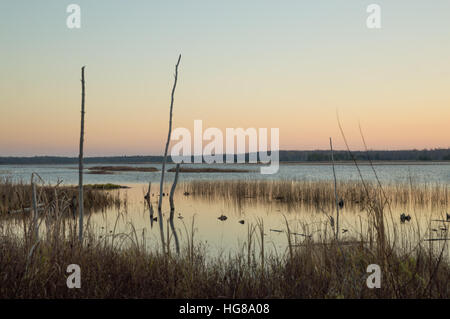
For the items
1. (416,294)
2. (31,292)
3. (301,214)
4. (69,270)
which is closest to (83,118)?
(69,270)

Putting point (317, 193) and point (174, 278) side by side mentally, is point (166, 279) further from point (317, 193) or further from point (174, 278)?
point (317, 193)

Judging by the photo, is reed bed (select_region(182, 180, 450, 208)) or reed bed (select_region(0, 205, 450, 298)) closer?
reed bed (select_region(0, 205, 450, 298))

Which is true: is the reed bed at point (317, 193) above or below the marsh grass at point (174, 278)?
below

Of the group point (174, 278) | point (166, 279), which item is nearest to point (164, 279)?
point (166, 279)

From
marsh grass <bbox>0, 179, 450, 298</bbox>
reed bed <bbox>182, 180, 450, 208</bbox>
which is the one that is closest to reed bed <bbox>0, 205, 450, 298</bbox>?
marsh grass <bbox>0, 179, 450, 298</bbox>

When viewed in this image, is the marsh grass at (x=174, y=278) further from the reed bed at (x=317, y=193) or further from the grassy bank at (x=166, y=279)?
the reed bed at (x=317, y=193)

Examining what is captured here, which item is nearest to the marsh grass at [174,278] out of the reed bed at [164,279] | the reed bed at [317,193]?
the reed bed at [164,279]

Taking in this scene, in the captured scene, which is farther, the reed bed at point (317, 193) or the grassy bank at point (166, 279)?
the reed bed at point (317, 193)

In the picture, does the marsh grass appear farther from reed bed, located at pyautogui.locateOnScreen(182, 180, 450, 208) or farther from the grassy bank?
reed bed, located at pyautogui.locateOnScreen(182, 180, 450, 208)

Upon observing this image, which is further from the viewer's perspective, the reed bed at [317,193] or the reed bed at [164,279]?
the reed bed at [317,193]

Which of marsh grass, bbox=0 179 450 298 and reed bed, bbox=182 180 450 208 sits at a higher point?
marsh grass, bbox=0 179 450 298

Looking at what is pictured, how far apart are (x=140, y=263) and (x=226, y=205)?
12.2 m

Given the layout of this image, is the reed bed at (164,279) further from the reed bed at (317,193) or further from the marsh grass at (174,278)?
the reed bed at (317,193)
